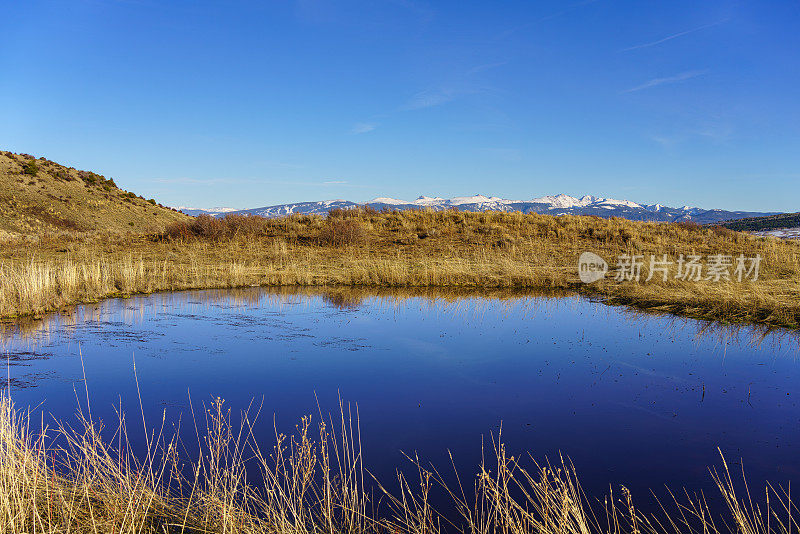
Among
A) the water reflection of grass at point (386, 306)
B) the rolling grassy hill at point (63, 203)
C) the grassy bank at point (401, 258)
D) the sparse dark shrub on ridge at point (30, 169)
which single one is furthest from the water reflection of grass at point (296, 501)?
the sparse dark shrub on ridge at point (30, 169)

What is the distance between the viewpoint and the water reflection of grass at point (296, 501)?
12.1 ft

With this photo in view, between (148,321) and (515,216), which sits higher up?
(515,216)

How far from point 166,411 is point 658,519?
5.46 metres

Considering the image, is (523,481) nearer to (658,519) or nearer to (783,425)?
(658,519)

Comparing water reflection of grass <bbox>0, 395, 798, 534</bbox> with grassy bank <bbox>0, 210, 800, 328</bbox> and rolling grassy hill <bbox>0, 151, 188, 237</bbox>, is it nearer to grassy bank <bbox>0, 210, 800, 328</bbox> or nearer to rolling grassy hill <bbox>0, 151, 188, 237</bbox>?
grassy bank <bbox>0, 210, 800, 328</bbox>

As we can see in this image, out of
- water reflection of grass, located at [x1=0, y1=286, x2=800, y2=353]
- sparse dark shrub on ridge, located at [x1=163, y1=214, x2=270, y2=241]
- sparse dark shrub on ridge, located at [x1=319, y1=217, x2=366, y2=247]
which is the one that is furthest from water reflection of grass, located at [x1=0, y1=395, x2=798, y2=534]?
sparse dark shrub on ridge, located at [x1=163, y1=214, x2=270, y2=241]

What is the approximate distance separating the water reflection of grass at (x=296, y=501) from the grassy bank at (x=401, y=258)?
9.29m

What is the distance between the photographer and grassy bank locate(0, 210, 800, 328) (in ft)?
44.3

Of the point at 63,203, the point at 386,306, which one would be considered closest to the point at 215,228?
the point at 386,306

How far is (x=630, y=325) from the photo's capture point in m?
11.9

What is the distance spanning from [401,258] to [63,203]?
104ft

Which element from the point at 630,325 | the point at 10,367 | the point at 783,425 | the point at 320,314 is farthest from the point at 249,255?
the point at 783,425

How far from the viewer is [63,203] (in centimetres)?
4038

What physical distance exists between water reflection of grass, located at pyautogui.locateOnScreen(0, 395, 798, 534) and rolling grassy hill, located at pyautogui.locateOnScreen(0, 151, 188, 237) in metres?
35.1
